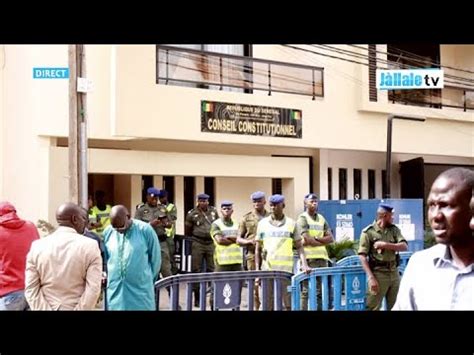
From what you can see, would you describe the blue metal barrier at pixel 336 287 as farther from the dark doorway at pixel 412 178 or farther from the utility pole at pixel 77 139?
the dark doorway at pixel 412 178

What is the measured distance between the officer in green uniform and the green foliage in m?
5.29

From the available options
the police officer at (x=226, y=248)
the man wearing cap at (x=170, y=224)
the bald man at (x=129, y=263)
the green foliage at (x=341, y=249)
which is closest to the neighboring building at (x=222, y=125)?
the man wearing cap at (x=170, y=224)

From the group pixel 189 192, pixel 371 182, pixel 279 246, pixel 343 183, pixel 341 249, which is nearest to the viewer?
pixel 279 246

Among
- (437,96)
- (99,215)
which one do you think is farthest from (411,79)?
(437,96)

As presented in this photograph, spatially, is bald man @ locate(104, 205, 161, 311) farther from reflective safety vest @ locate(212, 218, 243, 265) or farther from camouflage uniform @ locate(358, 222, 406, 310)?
reflective safety vest @ locate(212, 218, 243, 265)

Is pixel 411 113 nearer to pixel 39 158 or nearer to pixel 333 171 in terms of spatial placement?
pixel 333 171

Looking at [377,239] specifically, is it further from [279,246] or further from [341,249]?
[341,249]

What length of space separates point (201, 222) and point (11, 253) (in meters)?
5.07

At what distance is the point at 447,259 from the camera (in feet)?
12.2

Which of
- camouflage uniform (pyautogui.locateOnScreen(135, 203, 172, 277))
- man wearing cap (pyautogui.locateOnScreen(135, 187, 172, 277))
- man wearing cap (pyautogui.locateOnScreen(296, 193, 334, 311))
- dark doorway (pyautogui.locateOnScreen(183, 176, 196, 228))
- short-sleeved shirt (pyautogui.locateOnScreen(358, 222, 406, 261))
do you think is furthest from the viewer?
dark doorway (pyautogui.locateOnScreen(183, 176, 196, 228))

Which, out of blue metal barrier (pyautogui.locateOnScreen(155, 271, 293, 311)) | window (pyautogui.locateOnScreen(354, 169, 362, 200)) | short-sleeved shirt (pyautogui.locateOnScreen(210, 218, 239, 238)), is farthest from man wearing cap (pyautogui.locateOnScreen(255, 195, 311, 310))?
window (pyautogui.locateOnScreen(354, 169, 362, 200))

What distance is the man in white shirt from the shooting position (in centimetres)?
367

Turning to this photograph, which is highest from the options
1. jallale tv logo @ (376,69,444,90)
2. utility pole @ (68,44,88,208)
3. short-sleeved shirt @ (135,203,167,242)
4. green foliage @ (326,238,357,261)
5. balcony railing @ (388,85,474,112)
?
balcony railing @ (388,85,474,112)
